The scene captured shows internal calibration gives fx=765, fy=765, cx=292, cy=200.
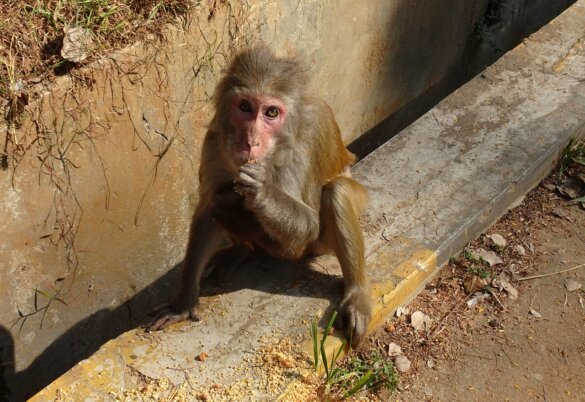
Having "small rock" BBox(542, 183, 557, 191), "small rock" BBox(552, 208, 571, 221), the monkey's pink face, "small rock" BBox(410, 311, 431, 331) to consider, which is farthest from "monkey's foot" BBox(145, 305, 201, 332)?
"small rock" BBox(542, 183, 557, 191)

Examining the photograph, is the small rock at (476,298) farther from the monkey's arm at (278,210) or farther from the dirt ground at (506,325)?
the monkey's arm at (278,210)

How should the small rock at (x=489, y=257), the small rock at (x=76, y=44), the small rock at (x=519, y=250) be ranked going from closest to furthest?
the small rock at (x=76, y=44) < the small rock at (x=489, y=257) < the small rock at (x=519, y=250)

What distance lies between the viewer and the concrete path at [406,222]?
3768mm

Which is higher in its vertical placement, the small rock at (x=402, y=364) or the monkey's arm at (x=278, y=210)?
the monkey's arm at (x=278, y=210)

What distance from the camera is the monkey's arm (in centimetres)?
380

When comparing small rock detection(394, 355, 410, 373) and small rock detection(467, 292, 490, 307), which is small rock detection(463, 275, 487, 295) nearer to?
small rock detection(467, 292, 490, 307)

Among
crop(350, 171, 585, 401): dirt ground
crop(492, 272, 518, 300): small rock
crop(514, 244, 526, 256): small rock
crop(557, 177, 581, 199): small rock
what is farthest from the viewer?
crop(557, 177, 581, 199): small rock

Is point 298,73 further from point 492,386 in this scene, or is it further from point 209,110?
point 492,386

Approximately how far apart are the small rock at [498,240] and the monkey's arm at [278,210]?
1.44 metres

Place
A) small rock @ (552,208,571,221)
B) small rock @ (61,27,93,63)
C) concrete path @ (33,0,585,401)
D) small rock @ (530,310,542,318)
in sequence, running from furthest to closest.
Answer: small rock @ (552,208,571,221), small rock @ (530,310,542,318), small rock @ (61,27,93,63), concrete path @ (33,0,585,401)

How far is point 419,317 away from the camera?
4469mm

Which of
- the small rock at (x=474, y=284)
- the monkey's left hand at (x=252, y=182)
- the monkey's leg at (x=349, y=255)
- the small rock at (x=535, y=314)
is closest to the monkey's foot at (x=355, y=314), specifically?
the monkey's leg at (x=349, y=255)

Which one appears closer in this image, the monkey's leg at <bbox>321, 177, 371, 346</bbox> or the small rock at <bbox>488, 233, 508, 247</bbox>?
the monkey's leg at <bbox>321, 177, 371, 346</bbox>

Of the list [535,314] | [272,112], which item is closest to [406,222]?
[535,314]
